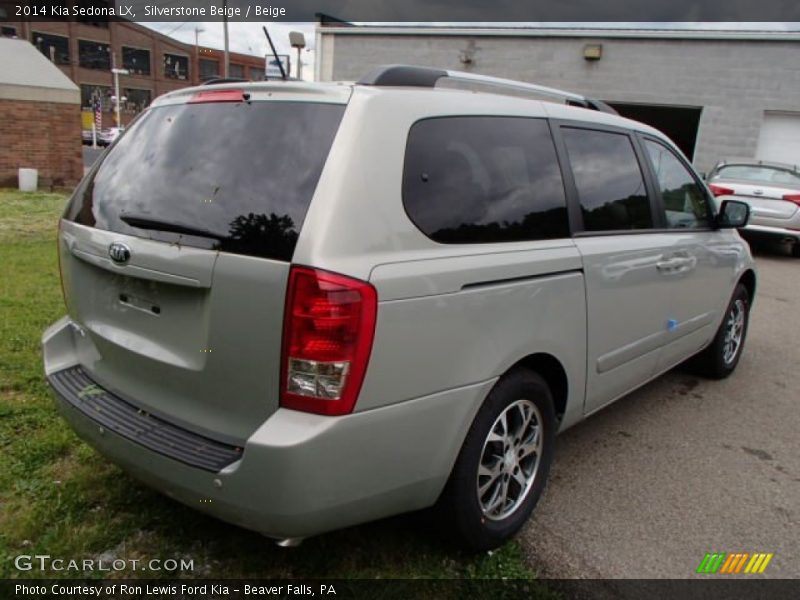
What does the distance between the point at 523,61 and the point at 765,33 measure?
19.8ft

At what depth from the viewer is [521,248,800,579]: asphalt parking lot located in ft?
8.93

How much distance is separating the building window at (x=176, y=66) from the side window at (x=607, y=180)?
79064mm

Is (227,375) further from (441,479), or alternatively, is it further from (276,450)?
(441,479)

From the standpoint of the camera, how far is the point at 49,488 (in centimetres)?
280

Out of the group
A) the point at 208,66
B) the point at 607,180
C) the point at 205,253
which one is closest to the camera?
the point at 205,253

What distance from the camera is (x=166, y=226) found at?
7.23 feet

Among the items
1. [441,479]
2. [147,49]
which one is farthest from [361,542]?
[147,49]

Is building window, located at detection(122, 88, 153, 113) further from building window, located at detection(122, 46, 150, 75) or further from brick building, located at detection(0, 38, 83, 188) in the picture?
brick building, located at detection(0, 38, 83, 188)

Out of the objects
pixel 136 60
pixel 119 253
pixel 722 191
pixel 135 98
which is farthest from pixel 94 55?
pixel 119 253

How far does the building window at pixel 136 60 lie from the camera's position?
70.0m

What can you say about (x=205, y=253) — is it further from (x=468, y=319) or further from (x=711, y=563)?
(x=711, y=563)

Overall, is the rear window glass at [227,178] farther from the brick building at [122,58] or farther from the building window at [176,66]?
the building window at [176,66]

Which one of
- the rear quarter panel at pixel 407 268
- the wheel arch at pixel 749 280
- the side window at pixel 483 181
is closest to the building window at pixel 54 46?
the wheel arch at pixel 749 280

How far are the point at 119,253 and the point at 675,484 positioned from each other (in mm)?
2824
